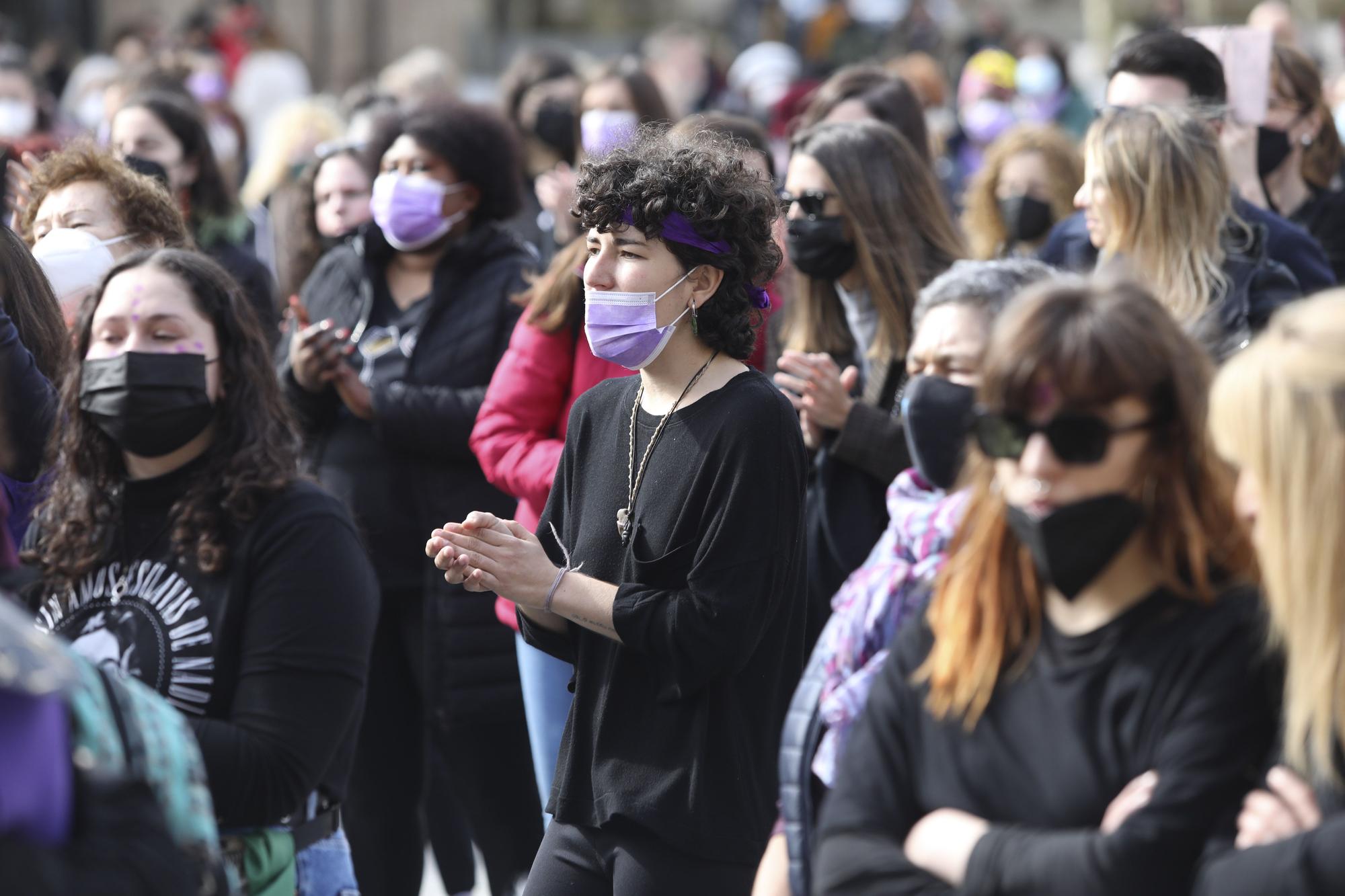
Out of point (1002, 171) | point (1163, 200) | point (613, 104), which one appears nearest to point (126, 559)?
point (1163, 200)

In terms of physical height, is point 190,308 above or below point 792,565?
above

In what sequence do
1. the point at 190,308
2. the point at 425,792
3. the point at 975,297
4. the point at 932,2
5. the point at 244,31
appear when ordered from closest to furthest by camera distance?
the point at 975,297 → the point at 190,308 → the point at 425,792 → the point at 244,31 → the point at 932,2

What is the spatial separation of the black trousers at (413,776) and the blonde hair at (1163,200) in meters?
2.07

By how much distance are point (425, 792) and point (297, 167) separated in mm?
3754

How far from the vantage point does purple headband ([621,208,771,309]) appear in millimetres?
3084

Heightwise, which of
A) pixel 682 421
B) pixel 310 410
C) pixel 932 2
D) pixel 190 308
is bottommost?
pixel 932 2

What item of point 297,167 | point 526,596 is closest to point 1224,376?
point 526,596

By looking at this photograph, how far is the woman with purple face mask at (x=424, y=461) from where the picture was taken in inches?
175

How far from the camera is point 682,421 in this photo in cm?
304

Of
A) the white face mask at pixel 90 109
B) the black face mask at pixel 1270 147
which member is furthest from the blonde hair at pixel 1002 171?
the white face mask at pixel 90 109

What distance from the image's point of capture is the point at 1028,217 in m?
5.70

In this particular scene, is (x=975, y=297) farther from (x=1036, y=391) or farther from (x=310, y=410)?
(x=310, y=410)

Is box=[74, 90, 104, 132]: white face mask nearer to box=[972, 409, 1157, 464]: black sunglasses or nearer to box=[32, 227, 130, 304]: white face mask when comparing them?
box=[32, 227, 130, 304]: white face mask

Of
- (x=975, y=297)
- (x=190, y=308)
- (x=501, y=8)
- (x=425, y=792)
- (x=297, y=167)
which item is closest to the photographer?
(x=975, y=297)
